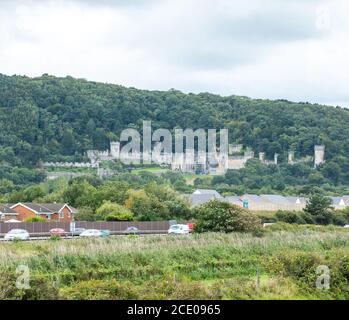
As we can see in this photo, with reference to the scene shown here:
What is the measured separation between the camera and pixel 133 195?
71.0m

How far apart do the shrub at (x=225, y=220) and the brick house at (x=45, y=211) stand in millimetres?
22020

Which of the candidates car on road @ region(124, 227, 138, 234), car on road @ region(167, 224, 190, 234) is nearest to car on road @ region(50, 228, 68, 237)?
car on road @ region(124, 227, 138, 234)

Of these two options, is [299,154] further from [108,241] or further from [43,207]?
[108,241]

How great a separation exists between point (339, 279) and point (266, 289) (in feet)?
11.5

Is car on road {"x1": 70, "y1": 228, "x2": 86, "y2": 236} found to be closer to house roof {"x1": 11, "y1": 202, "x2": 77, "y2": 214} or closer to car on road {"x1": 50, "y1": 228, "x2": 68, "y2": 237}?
car on road {"x1": 50, "y1": 228, "x2": 68, "y2": 237}

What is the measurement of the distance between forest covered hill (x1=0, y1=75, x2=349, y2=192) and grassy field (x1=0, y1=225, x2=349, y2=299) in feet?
317

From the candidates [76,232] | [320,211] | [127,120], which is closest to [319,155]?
[127,120]

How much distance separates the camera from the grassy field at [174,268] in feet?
71.2

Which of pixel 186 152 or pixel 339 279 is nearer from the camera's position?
pixel 339 279

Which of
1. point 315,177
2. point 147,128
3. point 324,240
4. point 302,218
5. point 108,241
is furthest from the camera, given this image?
point 147,128

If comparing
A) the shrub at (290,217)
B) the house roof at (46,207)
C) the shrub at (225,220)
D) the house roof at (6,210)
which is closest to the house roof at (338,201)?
the shrub at (290,217)

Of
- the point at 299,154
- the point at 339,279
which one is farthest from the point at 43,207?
the point at 299,154

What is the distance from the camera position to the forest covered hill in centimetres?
13838

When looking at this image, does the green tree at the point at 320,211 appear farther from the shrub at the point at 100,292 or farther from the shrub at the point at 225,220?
the shrub at the point at 100,292
